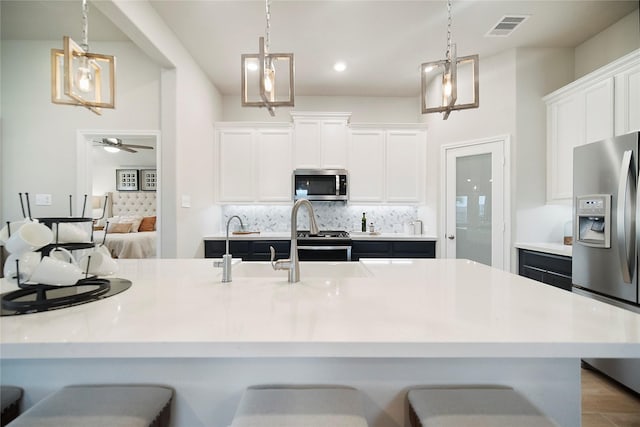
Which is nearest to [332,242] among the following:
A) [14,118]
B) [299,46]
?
[299,46]

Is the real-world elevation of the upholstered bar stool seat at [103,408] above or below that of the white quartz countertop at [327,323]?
below

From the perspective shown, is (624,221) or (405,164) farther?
(405,164)

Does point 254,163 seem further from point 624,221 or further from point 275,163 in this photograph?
point 624,221

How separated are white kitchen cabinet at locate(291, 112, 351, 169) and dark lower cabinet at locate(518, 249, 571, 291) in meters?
2.44

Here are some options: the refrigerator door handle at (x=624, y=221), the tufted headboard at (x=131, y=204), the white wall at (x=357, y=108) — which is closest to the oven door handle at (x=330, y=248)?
the white wall at (x=357, y=108)

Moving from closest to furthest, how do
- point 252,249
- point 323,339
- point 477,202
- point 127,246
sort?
point 323,339 → point 477,202 → point 252,249 → point 127,246

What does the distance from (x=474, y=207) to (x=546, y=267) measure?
1.00m

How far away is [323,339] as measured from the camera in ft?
2.50

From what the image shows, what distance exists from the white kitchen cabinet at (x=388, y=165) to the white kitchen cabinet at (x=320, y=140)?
8.2 inches

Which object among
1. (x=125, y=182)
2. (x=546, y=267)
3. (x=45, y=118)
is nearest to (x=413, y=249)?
(x=546, y=267)

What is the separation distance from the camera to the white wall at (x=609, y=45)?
2.62 meters

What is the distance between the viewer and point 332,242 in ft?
12.3

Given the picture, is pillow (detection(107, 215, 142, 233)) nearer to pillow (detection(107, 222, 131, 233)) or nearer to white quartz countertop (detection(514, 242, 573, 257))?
pillow (detection(107, 222, 131, 233))

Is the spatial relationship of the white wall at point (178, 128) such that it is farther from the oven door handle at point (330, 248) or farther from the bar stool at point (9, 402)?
the bar stool at point (9, 402)
